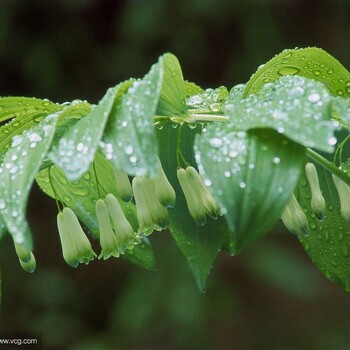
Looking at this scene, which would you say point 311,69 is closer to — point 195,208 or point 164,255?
point 195,208

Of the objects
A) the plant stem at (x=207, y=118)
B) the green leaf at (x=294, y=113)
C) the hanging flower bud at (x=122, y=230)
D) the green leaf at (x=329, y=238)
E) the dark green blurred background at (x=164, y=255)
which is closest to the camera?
the green leaf at (x=294, y=113)

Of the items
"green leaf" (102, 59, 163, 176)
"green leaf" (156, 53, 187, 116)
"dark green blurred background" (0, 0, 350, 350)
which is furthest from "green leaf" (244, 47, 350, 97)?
"dark green blurred background" (0, 0, 350, 350)

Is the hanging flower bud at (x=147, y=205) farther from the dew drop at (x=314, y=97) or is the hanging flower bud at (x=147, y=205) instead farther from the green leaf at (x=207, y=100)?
the dew drop at (x=314, y=97)

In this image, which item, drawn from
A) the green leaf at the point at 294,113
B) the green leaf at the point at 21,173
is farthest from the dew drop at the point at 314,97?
the green leaf at the point at 21,173

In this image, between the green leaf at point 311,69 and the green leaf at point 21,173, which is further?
the green leaf at point 311,69

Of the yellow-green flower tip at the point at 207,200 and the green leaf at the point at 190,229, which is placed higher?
the yellow-green flower tip at the point at 207,200

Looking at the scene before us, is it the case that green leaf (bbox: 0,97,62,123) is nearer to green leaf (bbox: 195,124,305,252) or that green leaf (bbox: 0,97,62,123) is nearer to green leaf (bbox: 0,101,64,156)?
green leaf (bbox: 0,101,64,156)

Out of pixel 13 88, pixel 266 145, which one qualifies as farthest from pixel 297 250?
pixel 266 145
